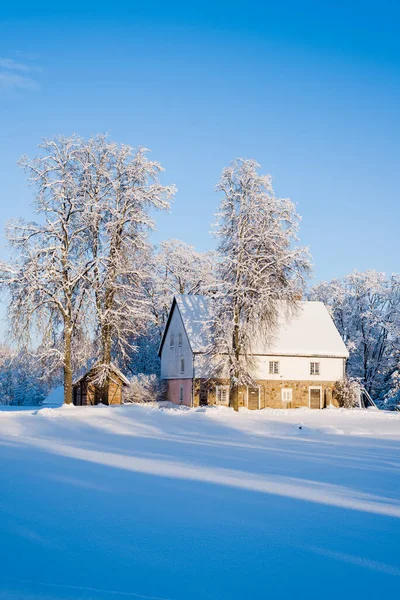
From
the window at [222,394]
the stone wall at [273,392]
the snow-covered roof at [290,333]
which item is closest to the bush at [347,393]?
the stone wall at [273,392]

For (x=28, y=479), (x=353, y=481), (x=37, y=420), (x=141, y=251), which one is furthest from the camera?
(x=141, y=251)

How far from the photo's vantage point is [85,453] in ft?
54.7

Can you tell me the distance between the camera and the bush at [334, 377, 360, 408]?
44.6 metres

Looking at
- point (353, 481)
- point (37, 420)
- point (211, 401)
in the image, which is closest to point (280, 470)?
point (353, 481)

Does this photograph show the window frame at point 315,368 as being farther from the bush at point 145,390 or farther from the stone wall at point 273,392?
the bush at point 145,390

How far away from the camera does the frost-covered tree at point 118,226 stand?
34.8 meters

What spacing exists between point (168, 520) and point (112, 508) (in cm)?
116

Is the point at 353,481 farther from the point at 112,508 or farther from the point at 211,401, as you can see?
the point at 211,401

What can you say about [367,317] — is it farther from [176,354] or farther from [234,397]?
[234,397]

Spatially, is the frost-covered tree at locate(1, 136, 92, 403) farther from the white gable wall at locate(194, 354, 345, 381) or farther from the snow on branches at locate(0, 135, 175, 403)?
the white gable wall at locate(194, 354, 345, 381)

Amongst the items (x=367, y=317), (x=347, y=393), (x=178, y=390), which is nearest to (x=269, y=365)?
(x=347, y=393)

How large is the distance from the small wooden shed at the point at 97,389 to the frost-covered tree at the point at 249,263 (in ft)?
24.1

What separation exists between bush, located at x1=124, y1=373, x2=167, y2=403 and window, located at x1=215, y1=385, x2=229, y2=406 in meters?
5.67

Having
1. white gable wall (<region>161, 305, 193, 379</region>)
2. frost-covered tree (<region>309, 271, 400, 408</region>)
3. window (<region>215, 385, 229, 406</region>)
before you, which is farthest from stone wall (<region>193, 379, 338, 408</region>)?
frost-covered tree (<region>309, 271, 400, 408</region>)
